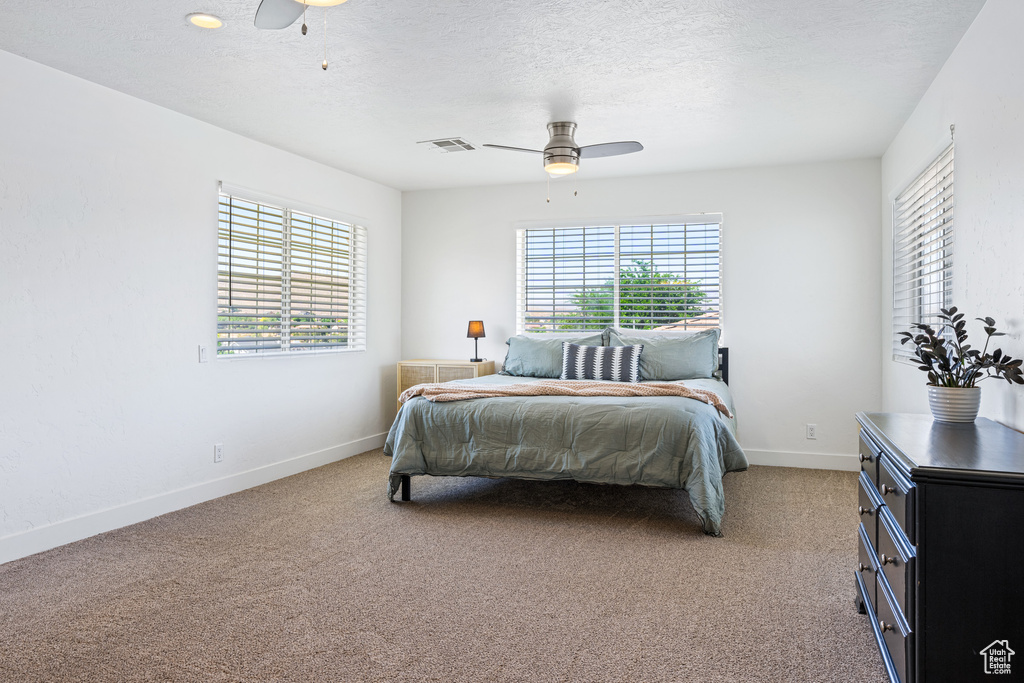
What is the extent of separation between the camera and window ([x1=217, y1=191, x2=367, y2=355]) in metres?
4.45

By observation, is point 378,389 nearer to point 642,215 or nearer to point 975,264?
point 642,215

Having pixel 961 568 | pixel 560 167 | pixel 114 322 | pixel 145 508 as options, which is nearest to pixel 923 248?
pixel 560 167

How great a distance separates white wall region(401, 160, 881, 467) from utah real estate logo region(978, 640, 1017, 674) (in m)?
3.85

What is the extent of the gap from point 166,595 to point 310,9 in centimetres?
248

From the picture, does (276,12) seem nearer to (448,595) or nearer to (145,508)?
(448,595)

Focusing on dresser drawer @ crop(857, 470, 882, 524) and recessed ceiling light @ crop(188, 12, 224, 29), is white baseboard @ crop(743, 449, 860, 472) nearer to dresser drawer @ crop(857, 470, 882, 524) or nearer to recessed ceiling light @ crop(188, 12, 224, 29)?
dresser drawer @ crop(857, 470, 882, 524)

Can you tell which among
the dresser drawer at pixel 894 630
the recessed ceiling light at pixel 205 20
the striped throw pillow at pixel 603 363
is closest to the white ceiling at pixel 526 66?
the recessed ceiling light at pixel 205 20

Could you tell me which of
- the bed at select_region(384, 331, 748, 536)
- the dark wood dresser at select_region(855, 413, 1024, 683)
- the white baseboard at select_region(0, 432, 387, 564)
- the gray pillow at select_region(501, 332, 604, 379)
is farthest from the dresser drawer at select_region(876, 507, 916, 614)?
the white baseboard at select_region(0, 432, 387, 564)

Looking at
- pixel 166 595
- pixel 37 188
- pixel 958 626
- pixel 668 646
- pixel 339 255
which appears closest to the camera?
pixel 958 626

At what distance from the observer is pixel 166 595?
265cm

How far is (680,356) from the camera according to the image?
16.3ft

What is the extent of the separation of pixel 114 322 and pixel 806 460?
4.91 m

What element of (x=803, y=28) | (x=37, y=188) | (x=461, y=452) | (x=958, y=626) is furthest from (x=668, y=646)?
(x=37, y=188)

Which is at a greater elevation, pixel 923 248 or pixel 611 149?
pixel 611 149
